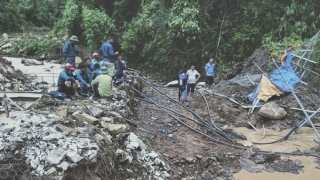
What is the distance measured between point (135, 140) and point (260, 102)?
6.44 meters

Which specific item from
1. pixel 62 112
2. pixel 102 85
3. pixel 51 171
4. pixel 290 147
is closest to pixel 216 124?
pixel 290 147

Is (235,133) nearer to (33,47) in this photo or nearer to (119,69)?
(119,69)

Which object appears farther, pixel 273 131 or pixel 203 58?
pixel 203 58

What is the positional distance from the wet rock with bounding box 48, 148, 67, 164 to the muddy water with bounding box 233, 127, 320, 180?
4.32 meters

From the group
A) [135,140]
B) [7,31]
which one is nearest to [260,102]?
[135,140]

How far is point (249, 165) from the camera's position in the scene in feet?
27.0

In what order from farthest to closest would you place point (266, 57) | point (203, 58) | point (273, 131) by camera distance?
point (203, 58), point (266, 57), point (273, 131)

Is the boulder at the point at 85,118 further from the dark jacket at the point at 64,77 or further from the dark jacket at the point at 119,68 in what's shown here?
the dark jacket at the point at 119,68

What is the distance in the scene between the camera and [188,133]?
937 cm

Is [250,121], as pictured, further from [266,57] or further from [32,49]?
[32,49]

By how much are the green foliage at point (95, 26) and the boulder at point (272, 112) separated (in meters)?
10.6

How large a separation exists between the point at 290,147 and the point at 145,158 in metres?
4.84

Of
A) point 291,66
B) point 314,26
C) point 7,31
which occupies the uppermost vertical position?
point 314,26

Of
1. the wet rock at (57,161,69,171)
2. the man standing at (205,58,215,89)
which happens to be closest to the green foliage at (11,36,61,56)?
the man standing at (205,58,215,89)
